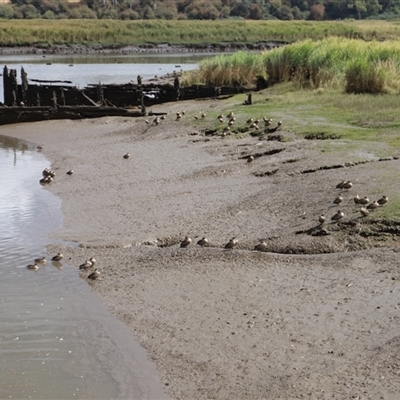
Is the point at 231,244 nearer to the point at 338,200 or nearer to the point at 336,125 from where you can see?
the point at 338,200

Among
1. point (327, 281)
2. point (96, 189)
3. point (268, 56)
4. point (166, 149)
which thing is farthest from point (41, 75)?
point (327, 281)

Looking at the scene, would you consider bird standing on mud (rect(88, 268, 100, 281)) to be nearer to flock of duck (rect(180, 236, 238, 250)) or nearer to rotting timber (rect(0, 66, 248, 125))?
flock of duck (rect(180, 236, 238, 250))

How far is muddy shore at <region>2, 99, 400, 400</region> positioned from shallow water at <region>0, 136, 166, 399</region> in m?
0.22

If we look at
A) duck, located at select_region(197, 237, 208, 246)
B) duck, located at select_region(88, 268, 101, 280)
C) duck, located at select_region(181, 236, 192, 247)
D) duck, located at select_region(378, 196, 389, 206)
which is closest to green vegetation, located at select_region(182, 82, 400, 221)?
duck, located at select_region(378, 196, 389, 206)

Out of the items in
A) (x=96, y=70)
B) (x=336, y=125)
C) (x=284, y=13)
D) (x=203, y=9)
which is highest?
(x=203, y=9)

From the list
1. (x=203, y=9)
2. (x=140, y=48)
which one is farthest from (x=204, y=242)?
(x=203, y=9)

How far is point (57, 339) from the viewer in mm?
9555

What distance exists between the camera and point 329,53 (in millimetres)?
29297

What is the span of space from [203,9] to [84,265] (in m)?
119

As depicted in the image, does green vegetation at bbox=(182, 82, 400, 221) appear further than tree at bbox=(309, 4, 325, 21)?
No

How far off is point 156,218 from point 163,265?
2.73 metres

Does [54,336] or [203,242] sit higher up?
[203,242]

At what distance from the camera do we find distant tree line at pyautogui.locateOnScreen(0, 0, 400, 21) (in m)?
119

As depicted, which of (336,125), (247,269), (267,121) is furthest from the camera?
(267,121)
